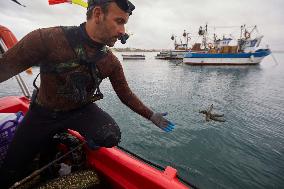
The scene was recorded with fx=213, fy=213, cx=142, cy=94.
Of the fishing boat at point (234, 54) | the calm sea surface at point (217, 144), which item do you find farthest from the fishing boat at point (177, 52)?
the calm sea surface at point (217, 144)

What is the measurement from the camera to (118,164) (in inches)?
114

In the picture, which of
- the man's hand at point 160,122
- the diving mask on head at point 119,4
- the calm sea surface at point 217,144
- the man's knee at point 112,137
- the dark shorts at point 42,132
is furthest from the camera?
the calm sea surface at point 217,144

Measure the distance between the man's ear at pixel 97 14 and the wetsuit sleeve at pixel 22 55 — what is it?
0.63 metres

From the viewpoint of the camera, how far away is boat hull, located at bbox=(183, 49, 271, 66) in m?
59.6

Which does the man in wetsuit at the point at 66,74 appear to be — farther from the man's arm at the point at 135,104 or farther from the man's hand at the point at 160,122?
the man's hand at the point at 160,122

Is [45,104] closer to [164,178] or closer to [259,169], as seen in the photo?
[164,178]

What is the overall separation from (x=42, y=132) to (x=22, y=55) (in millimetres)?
1029

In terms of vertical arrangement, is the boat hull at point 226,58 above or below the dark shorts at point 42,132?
below

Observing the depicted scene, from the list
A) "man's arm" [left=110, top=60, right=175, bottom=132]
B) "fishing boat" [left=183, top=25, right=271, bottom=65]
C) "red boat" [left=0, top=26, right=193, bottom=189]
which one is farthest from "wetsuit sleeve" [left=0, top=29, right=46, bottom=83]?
"fishing boat" [left=183, top=25, right=271, bottom=65]

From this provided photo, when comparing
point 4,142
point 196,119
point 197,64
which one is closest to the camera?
point 4,142

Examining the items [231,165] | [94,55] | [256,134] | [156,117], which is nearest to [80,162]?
[156,117]

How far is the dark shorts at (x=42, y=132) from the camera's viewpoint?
266 centimetres

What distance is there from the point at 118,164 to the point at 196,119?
12.2 metres

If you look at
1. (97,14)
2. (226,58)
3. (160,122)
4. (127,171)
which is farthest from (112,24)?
(226,58)
